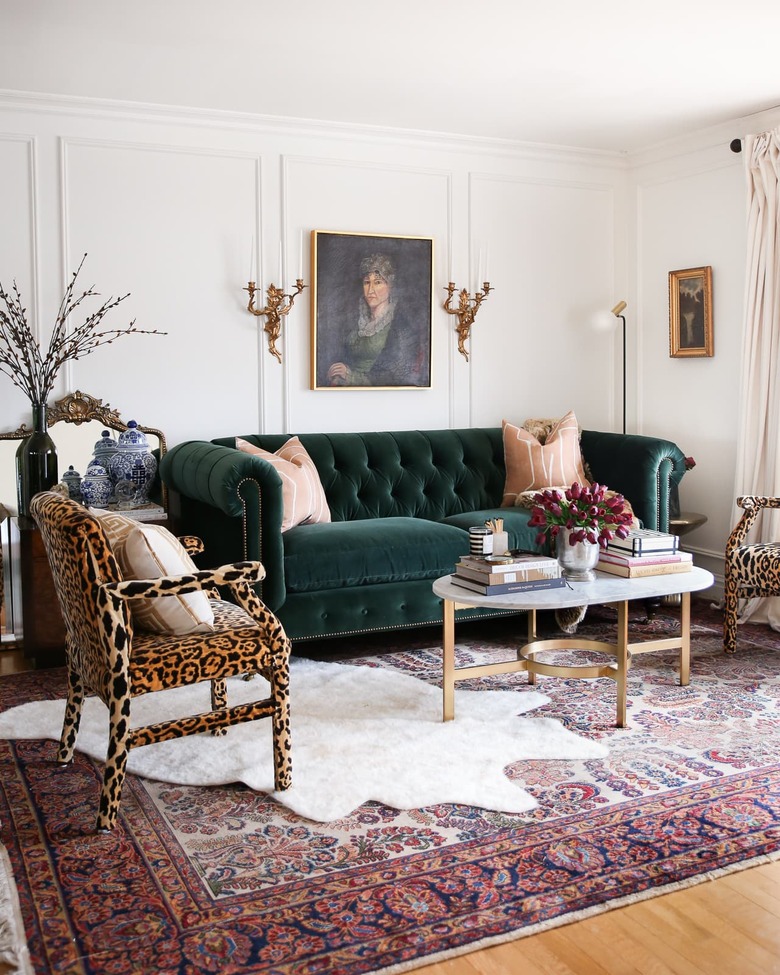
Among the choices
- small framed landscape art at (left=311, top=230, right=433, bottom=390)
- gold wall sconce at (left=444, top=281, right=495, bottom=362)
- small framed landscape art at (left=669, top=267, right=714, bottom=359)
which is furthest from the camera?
gold wall sconce at (left=444, top=281, right=495, bottom=362)

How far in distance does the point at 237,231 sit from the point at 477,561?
262 centimetres

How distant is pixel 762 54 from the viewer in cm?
433

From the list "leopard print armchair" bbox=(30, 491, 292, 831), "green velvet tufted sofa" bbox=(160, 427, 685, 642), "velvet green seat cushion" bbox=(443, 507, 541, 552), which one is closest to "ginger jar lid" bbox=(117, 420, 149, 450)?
"green velvet tufted sofa" bbox=(160, 427, 685, 642)

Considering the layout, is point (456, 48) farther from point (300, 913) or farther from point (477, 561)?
point (300, 913)

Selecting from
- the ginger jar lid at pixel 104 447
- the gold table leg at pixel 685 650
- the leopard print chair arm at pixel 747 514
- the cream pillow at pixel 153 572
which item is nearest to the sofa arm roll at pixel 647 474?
the leopard print chair arm at pixel 747 514

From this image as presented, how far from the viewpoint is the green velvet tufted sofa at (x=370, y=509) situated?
430 centimetres

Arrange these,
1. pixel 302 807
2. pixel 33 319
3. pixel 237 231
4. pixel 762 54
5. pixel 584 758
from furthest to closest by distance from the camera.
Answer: pixel 237 231 → pixel 33 319 → pixel 762 54 → pixel 584 758 → pixel 302 807

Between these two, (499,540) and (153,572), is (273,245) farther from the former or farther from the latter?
(153,572)

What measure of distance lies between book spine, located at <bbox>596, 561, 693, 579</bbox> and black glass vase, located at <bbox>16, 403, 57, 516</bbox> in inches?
100

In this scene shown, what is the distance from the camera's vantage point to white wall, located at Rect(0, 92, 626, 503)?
4.95m

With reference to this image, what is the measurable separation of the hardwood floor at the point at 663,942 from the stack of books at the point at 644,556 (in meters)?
1.57

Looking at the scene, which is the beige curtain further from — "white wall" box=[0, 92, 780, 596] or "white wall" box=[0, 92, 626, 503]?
"white wall" box=[0, 92, 626, 503]

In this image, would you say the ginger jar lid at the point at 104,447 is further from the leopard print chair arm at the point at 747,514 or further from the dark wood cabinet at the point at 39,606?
the leopard print chair arm at the point at 747,514

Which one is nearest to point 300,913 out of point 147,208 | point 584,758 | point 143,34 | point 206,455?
point 584,758
